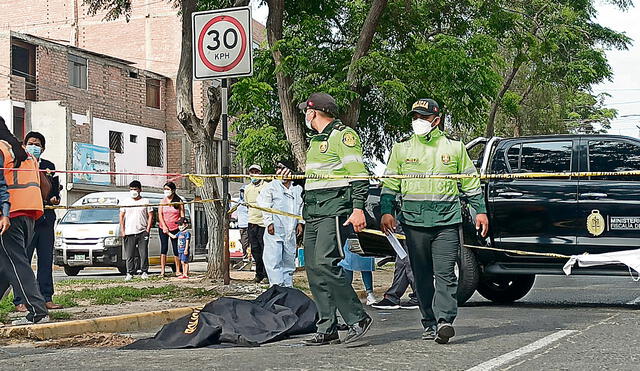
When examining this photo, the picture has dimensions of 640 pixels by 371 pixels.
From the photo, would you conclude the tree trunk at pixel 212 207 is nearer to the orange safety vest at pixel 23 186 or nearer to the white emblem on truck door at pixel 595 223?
the orange safety vest at pixel 23 186

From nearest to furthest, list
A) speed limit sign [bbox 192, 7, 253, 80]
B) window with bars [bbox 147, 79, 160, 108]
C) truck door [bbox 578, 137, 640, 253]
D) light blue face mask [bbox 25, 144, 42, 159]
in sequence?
light blue face mask [bbox 25, 144, 42, 159] < truck door [bbox 578, 137, 640, 253] < speed limit sign [bbox 192, 7, 253, 80] < window with bars [bbox 147, 79, 160, 108]

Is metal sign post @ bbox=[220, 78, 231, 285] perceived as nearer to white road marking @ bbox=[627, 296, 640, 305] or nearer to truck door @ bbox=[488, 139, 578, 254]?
truck door @ bbox=[488, 139, 578, 254]

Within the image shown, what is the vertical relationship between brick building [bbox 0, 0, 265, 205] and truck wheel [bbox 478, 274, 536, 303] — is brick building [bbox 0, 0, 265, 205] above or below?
above

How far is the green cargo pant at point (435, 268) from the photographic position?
Result: 7.24 meters

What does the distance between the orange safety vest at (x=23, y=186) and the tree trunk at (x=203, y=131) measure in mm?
4793

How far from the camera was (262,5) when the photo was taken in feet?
55.4

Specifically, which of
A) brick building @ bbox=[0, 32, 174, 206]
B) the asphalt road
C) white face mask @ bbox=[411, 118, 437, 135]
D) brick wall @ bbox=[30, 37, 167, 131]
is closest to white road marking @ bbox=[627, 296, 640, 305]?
the asphalt road

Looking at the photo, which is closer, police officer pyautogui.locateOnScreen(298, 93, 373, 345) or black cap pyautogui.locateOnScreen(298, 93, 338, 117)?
police officer pyautogui.locateOnScreen(298, 93, 373, 345)

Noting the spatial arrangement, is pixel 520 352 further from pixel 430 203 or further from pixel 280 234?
pixel 280 234

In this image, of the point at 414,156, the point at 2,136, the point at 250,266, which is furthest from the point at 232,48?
the point at 250,266

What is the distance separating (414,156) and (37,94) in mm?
30145

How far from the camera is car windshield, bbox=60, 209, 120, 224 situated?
68.0 ft

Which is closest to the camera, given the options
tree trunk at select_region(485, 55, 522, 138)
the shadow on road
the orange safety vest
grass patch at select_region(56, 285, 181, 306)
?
the orange safety vest

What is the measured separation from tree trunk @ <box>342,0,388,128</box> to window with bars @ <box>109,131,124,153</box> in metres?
23.9
